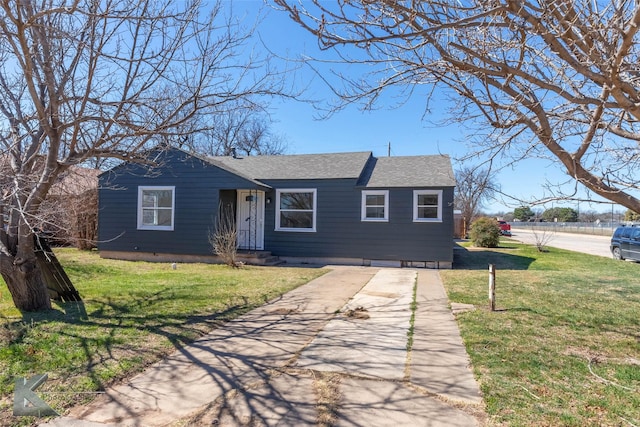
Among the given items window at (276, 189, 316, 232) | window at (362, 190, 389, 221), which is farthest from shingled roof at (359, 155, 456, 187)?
window at (276, 189, 316, 232)

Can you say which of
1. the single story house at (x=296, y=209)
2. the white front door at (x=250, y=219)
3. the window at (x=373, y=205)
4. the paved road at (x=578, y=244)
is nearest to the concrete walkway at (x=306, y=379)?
the single story house at (x=296, y=209)

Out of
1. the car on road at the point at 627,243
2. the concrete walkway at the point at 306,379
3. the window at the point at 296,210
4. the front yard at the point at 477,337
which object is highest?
the window at the point at 296,210

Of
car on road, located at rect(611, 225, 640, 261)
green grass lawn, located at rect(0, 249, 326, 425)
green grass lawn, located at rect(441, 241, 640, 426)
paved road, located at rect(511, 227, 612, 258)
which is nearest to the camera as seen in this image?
green grass lawn, located at rect(441, 241, 640, 426)

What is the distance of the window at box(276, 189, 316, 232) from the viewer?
12.5m

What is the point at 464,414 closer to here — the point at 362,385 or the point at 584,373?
the point at 362,385

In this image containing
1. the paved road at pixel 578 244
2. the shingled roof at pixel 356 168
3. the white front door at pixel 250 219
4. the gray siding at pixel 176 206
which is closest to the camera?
the shingled roof at pixel 356 168

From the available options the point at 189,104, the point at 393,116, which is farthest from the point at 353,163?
the point at 189,104

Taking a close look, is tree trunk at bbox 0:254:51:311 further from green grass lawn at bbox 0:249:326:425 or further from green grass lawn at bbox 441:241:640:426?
green grass lawn at bbox 441:241:640:426

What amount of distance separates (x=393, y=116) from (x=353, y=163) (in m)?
7.24

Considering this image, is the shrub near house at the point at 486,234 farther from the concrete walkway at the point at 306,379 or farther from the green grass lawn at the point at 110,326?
the concrete walkway at the point at 306,379

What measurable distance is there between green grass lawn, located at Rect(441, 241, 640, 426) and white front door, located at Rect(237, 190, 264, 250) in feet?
21.9

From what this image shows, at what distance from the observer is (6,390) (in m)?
2.96

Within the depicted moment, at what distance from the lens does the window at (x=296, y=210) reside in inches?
493

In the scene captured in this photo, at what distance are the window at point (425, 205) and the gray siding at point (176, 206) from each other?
5126 mm
